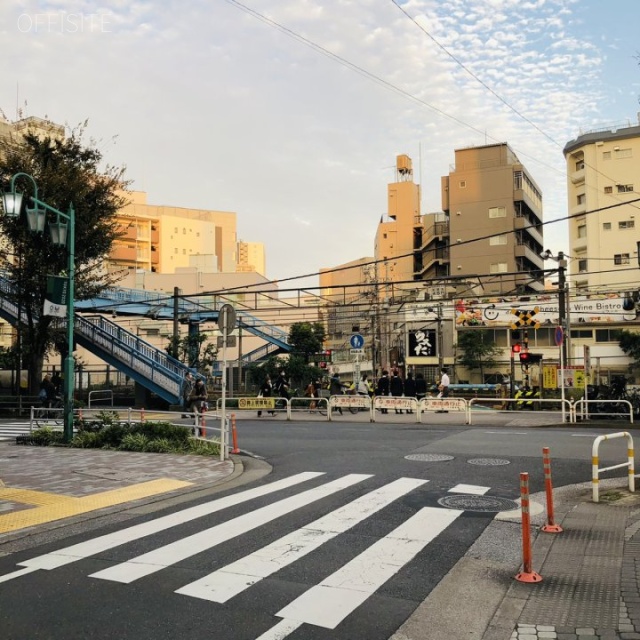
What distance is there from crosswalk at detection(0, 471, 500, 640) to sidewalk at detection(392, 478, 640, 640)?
582 mm

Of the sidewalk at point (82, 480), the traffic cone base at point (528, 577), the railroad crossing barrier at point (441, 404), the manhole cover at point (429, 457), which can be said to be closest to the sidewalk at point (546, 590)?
the traffic cone base at point (528, 577)

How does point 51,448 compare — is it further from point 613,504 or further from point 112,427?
point 613,504

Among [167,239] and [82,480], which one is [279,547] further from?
[167,239]

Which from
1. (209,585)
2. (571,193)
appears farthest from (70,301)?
(571,193)

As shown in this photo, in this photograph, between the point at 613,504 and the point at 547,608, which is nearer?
the point at 547,608

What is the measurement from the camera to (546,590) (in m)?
5.16

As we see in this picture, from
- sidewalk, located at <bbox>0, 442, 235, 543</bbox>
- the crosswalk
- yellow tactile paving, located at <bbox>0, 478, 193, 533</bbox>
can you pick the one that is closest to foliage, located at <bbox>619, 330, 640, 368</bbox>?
sidewalk, located at <bbox>0, 442, 235, 543</bbox>

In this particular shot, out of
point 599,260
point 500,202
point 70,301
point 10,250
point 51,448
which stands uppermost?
point 500,202

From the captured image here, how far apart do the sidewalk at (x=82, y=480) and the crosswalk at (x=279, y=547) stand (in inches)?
50.5

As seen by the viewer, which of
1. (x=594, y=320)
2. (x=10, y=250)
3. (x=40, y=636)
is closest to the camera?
(x=40, y=636)

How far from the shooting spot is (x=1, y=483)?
10250 mm

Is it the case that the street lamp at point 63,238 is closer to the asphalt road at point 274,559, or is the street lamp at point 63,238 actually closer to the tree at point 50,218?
the asphalt road at point 274,559

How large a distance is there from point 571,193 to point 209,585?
63027 mm

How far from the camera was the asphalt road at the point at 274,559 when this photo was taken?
4.57m
